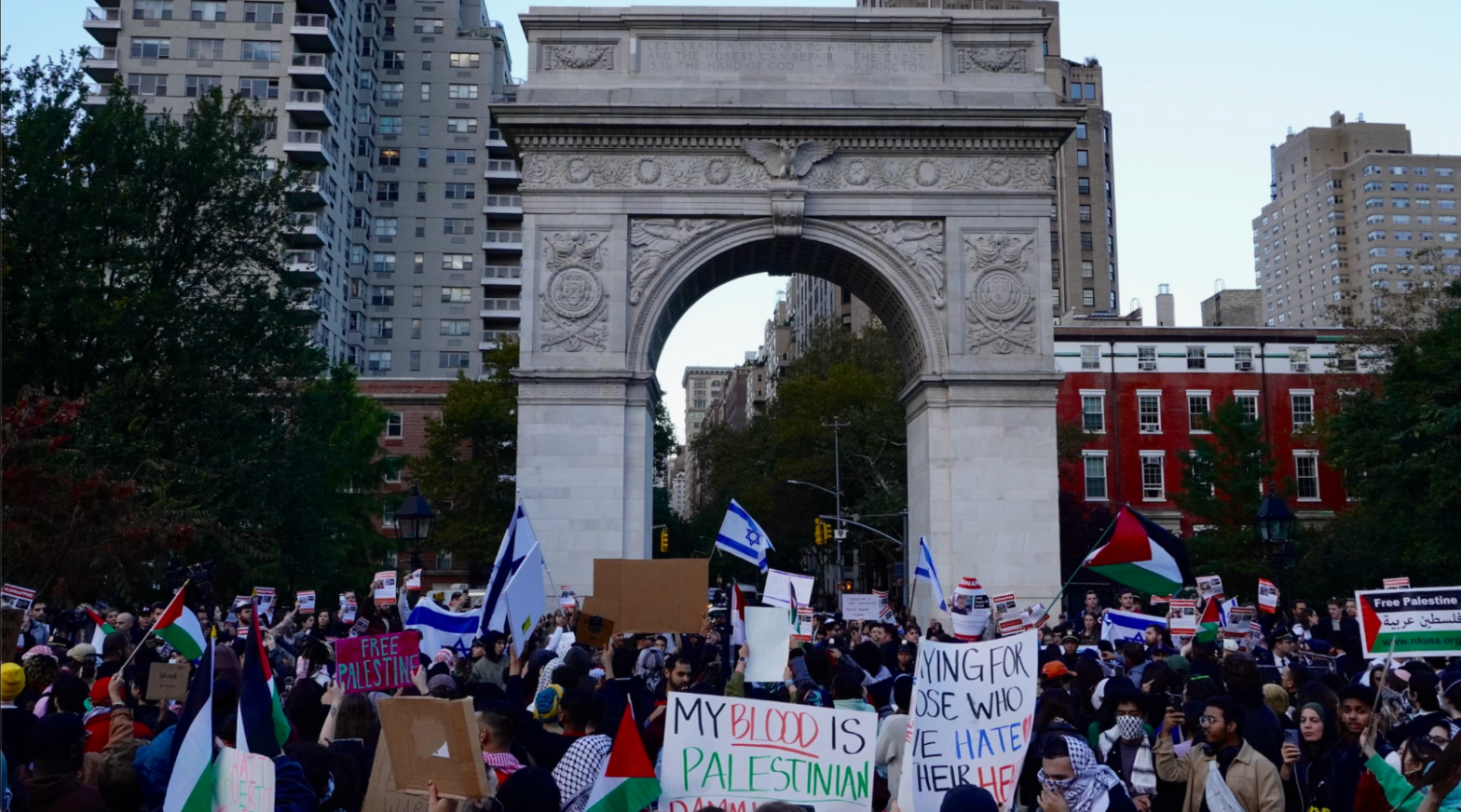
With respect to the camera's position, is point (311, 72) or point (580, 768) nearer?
point (580, 768)

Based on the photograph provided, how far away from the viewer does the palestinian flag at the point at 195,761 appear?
6.09 m

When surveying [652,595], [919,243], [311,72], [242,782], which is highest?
[311,72]

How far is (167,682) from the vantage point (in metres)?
9.40

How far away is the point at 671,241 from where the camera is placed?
31125mm

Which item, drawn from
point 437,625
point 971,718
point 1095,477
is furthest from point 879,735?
point 1095,477

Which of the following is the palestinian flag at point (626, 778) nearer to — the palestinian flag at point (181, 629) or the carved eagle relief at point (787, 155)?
the palestinian flag at point (181, 629)

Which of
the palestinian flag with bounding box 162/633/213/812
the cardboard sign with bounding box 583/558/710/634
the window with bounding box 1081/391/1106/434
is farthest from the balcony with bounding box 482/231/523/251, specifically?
the palestinian flag with bounding box 162/633/213/812

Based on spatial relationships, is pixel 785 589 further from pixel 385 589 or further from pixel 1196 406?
pixel 1196 406

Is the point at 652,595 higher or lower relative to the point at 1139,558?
lower

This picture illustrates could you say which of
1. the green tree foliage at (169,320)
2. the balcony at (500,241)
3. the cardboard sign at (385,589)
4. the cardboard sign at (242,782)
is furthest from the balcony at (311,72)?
the cardboard sign at (242,782)

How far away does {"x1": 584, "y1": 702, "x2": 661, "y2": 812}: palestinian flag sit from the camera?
6230mm

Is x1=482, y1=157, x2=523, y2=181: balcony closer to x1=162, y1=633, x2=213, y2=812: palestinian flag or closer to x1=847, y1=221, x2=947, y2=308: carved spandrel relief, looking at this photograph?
x1=847, y1=221, x2=947, y2=308: carved spandrel relief

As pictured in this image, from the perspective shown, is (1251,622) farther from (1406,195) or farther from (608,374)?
(1406,195)

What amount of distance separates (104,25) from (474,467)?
32556 millimetres
